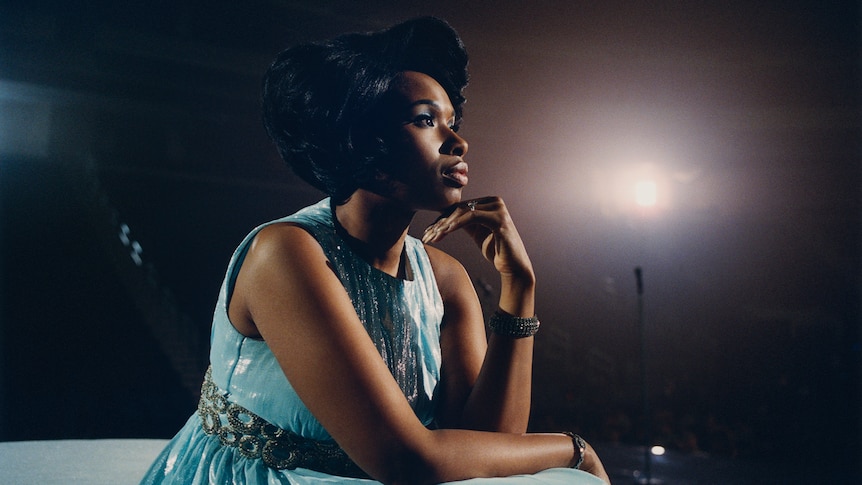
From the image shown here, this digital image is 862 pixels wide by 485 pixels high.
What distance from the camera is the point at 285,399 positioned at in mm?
818

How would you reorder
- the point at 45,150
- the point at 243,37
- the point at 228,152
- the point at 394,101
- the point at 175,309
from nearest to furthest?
the point at 394,101 < the point at 243,37 < the point at 45,150 < the point at 175,309 < the point at 228,152

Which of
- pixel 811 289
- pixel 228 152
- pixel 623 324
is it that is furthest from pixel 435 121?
pixel 811 289

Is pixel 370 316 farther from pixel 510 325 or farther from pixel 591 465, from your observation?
pixel 591 465

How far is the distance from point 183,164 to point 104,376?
5.42 ft

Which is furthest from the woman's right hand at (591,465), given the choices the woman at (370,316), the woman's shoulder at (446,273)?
the woman's shoulder at (446,273)

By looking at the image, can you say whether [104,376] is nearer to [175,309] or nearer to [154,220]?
[175,309]

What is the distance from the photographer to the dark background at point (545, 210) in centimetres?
393

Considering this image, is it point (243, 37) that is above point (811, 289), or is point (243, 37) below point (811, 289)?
above

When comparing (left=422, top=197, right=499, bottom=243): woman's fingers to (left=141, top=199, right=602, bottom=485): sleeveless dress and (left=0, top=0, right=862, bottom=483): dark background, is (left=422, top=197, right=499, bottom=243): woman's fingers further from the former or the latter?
(left=0, top=0, right=862, bottom=483): dark background

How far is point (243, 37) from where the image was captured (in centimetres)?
409

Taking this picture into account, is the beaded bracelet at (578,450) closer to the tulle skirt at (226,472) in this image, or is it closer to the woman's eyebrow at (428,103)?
the tulle skirt at (226,472)

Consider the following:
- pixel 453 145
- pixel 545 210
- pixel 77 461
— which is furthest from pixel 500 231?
pixel 545 210

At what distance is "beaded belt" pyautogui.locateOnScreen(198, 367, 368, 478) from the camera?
829mm

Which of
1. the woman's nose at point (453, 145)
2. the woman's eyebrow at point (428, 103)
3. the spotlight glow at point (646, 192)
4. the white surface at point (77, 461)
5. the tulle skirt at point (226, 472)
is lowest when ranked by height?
the white surface at point (77, 461)
